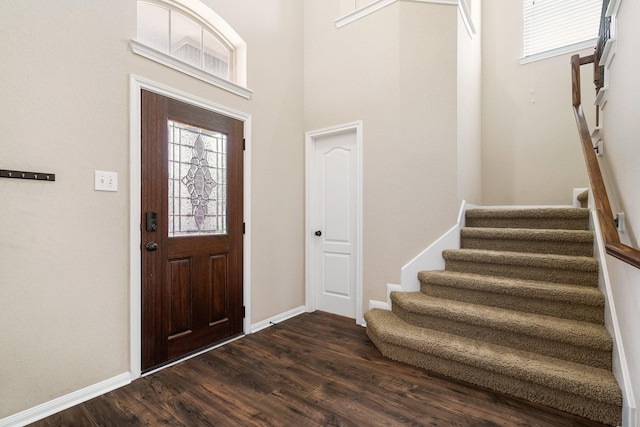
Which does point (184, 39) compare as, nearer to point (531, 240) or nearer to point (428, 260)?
point (428, 260)

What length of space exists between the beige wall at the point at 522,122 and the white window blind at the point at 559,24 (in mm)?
107

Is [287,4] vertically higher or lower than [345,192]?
higher

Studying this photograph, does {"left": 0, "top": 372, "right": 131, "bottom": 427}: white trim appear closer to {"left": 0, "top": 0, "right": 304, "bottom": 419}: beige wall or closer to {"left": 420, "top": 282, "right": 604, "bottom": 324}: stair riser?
{"left": 0, "top": 0, "right": 304, "bottom": 419}: beige wall

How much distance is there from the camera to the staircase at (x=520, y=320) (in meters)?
1.70

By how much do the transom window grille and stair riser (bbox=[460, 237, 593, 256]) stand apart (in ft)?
9.49

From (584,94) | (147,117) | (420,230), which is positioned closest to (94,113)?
(147,117)

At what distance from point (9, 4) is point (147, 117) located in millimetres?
793

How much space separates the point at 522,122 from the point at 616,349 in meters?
3.01

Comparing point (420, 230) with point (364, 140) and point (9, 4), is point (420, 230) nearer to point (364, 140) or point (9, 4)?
point (364, 140)

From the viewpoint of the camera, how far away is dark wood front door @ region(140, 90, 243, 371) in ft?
6.84

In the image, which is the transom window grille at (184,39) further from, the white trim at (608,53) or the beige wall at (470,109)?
the white trim at (608,53)

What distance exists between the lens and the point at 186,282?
2309mm

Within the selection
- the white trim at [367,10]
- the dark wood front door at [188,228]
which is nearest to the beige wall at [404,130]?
the white trim at [367,10]

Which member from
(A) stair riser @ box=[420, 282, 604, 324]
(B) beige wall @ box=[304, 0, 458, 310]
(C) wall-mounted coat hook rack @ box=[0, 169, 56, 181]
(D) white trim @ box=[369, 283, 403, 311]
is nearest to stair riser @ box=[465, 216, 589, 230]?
(B) beige wall @ box=[304, 0, 458, 310]
